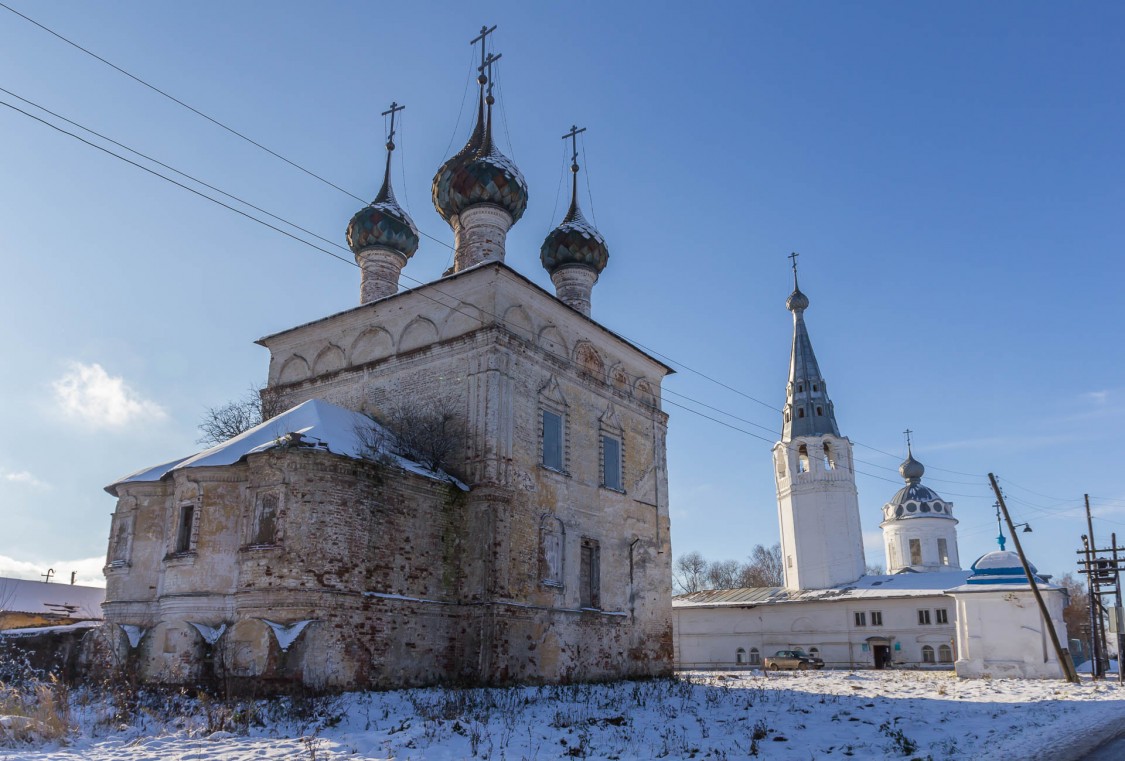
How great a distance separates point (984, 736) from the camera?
30.5 ft

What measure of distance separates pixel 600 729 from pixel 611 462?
30.8 feet

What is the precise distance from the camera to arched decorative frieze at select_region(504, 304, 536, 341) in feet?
54.4

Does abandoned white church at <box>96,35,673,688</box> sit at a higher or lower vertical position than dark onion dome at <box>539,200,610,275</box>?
lower

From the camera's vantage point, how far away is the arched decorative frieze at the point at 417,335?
55.4 feet

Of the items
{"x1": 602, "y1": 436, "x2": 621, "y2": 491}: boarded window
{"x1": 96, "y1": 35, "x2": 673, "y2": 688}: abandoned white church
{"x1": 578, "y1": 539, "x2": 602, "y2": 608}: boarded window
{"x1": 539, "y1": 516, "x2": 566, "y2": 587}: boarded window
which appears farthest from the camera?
{"x1": 602, "y1": 436, "x2": 621, "y2": 491}: boarded window

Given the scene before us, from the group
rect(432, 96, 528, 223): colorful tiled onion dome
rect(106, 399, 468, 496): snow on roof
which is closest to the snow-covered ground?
rect(106, 399, 468, 496): snow on roof

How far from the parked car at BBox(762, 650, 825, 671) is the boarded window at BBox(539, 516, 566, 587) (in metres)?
15.4

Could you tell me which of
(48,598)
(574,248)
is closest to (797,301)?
(574,248)

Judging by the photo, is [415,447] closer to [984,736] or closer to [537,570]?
[537,570]

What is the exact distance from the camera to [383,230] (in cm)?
2075

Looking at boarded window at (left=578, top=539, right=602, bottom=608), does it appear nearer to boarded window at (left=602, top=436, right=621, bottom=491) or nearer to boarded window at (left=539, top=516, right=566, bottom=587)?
boarded window at (left=539, top=516, right=566, bottom=587)

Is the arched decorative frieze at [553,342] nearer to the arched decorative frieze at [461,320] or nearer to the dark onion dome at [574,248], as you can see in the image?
the arched decorative frieze at [461,320]

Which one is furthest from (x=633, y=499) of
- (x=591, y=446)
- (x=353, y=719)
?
(x=353, y=719)

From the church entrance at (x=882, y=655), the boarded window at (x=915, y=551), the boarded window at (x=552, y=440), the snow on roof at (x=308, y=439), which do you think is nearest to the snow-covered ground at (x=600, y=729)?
the snow on roof at (x=308, y=439)
